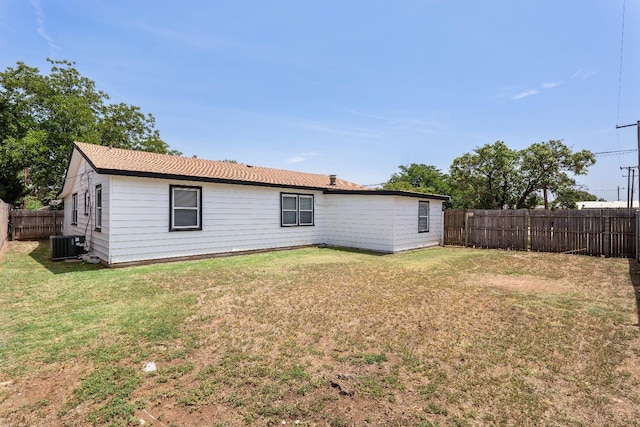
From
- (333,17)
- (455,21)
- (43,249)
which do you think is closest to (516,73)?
(455,21)

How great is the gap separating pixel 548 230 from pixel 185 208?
14000mm

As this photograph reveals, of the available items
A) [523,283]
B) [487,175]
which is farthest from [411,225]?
[487,175]

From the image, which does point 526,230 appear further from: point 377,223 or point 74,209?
point 74,209

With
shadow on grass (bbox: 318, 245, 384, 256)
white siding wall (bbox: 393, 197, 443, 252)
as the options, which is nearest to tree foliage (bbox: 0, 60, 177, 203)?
shadow on grass (bbox: 318, 245, 384, 256)

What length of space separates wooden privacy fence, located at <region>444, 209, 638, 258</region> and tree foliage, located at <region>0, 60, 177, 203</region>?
25.9 meters

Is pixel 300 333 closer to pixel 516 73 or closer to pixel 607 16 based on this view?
pixel 607 16

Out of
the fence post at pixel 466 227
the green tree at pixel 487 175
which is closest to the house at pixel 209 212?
the fence post at pixel 466 227

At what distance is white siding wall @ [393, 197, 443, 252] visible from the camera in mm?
12714

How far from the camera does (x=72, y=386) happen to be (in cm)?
285

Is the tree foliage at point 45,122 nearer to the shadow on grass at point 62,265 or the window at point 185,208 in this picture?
the shadow on grass at point 62,265

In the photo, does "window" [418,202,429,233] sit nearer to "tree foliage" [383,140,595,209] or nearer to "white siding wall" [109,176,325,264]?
"white siding wall" [109,176,325,264]

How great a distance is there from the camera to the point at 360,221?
44.2ft

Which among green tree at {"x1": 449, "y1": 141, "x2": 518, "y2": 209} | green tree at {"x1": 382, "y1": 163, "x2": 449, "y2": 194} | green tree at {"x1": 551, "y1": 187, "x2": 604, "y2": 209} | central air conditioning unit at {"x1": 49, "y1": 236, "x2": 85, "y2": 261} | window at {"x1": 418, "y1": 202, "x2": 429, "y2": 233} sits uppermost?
green tree at {"x1": 382, "y1": 163, "x2": 449, "y2": 194}

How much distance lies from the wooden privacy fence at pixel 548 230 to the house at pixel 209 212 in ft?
4.50
